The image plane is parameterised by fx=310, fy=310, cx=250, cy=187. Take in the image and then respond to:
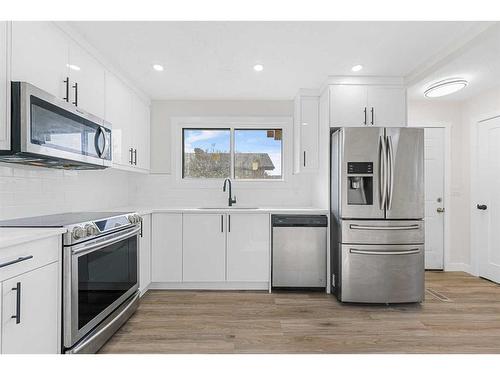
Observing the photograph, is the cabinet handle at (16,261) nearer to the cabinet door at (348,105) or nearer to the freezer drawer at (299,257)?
the freezer drawer at (299,257)

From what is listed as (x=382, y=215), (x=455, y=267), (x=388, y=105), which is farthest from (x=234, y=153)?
(x=455, y=267)

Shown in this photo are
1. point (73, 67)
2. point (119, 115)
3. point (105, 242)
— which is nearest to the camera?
point (105, 242)

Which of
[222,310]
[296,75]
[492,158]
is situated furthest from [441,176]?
[222,310]

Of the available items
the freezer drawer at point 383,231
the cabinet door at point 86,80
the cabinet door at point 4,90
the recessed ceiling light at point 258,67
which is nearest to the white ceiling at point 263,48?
the recessed ceiling light at point 258,67

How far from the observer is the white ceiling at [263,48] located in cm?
227

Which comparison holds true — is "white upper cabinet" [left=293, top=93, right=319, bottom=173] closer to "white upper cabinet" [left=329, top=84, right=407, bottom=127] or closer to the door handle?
"white upper cabinet" [left=329, top=84, right=407, bottom=127]

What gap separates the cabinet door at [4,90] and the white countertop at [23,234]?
0.44 meters

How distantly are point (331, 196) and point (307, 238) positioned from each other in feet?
1.71

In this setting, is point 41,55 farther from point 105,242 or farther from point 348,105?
point 348,105

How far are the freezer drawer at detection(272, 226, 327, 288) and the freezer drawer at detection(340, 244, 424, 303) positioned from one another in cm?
40

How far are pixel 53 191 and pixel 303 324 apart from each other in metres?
2.35

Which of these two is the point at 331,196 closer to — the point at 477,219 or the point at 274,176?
the point at 274,176

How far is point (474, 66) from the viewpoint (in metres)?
2.89
